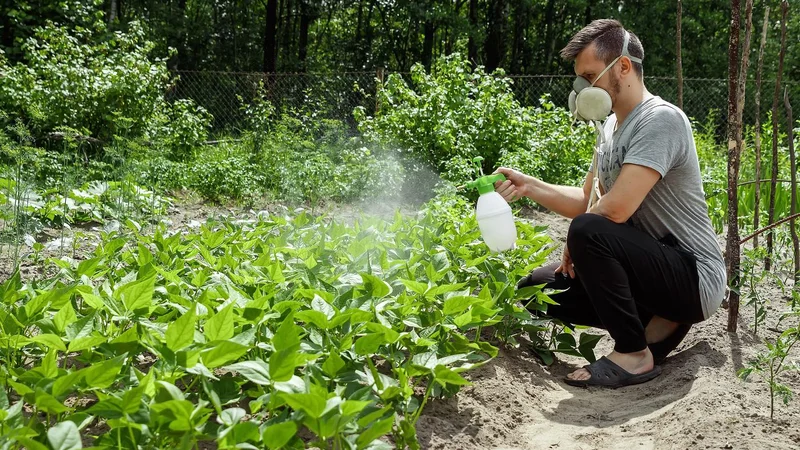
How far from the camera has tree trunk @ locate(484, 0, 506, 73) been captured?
20.1m

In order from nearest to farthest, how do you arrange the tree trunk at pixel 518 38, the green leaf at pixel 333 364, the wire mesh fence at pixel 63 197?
the green leaf at pixel 333 364 → the wire mesh fence at pixel 63 197 → the tree trunk at pixel 518 38

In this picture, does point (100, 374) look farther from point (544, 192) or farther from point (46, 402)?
point (544, 192)

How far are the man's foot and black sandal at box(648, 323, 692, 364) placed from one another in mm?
158

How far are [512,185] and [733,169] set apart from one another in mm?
990

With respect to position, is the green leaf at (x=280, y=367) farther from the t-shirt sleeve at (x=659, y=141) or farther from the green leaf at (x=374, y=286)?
the t-shirt sleeve at (x=659, y=141)

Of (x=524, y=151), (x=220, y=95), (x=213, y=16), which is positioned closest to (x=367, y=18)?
(x=213, y=16)

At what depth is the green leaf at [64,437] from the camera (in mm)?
1607

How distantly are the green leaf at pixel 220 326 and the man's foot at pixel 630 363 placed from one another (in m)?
1.75

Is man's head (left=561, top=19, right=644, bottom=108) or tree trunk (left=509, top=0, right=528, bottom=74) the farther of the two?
tree trunk (left=509, top=0, right=528, bottom=74)

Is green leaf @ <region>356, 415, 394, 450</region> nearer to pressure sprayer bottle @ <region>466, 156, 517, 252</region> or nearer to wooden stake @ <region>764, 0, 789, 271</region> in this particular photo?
pressure sprayer bottle @ <region>466, 156, 517, 252</region>

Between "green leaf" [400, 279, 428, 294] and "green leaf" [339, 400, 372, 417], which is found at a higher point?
"green leaf" [400, 279, 428, 294]

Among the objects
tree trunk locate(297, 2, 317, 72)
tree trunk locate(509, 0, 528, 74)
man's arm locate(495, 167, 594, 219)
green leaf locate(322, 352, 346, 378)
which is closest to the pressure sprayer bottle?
man's arm locate(495, 167, 594, 219)

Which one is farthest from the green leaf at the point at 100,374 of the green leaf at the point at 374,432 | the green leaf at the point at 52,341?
the green leaf at the point at 374,432

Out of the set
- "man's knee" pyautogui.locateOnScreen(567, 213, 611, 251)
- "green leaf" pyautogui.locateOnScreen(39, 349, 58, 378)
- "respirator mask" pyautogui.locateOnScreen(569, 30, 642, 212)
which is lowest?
"green leaf" pyautogui.locateOnScreen(39, 349, 58, 378)
